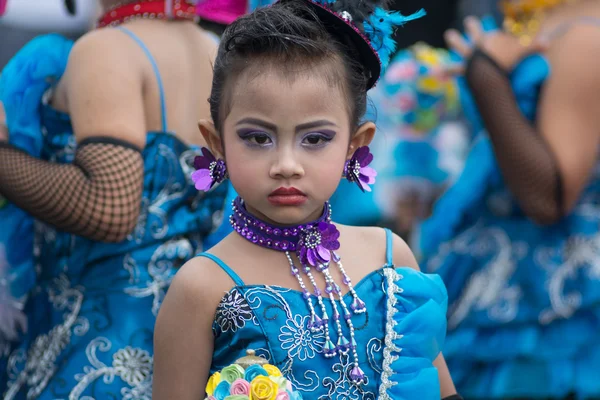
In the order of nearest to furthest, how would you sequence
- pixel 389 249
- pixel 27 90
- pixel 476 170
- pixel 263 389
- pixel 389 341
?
pixel 263 389
pixel 389 341
pixel 389 249
pixel 27 90
pixel 476 170

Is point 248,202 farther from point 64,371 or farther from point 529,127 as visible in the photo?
point 529,127

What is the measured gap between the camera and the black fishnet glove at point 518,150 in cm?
334

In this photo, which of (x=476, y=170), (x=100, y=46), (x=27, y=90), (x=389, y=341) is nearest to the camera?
(x=389, y=341)

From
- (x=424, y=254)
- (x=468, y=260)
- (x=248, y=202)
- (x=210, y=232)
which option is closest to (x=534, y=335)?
(x=468, y=260)

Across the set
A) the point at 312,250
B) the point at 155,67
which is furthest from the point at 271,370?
the point at 155,67

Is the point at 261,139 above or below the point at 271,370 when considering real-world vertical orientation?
above

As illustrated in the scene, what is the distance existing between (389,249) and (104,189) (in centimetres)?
73

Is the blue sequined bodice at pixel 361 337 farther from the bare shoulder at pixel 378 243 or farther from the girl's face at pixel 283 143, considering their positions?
the girl's face at pixel 283 143

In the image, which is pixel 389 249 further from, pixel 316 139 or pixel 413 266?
pixel 316 139

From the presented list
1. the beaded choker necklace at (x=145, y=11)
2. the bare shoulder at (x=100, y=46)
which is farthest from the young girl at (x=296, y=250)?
the beaded choker necklace at (x=145, y=11)

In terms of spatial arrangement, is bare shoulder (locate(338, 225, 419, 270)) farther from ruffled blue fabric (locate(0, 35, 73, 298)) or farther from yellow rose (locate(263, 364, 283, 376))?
ruffled blue fabric (locate(0, 35, 73, 298))

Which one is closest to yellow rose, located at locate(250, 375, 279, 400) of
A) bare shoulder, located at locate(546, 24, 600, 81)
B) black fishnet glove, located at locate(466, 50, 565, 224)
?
black fishnet glove, located at locate(466, 50, 565, 224)

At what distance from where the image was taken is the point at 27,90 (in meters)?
2.35

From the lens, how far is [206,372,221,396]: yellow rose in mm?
1649
